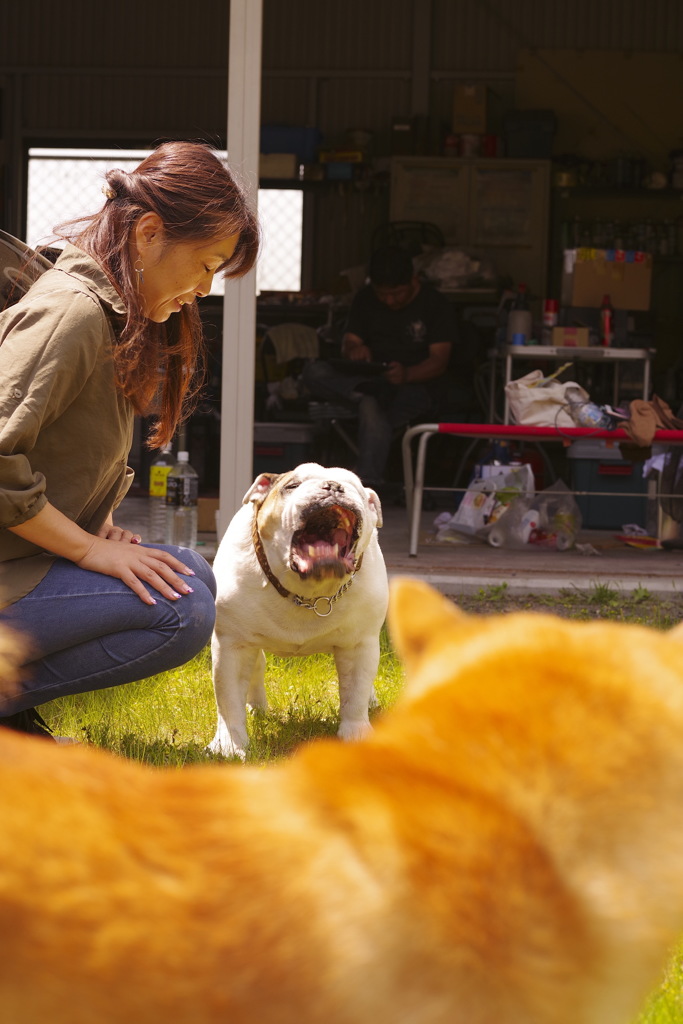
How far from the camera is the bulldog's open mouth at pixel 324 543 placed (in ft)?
9.39

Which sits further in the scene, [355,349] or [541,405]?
[355,349]

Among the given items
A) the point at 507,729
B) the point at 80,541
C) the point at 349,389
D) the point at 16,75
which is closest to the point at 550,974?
the point at 507,729

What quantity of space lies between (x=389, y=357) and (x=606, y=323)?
1.69 m

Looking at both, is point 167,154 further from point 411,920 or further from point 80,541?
point 411,920

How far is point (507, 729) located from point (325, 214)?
11.4 m

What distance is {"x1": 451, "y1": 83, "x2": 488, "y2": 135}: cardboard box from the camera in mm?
11219

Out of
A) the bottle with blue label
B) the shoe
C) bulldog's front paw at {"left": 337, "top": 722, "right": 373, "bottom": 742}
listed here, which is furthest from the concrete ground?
the shoe

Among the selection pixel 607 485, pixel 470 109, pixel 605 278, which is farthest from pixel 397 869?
pixel 470 109

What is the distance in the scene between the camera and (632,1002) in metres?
0.81

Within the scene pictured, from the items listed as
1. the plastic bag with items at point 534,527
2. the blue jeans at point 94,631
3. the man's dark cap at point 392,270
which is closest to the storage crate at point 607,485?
the plastic bag with items at point 534,527

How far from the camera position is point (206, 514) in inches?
247

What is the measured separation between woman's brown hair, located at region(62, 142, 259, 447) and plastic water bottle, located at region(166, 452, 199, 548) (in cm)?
324

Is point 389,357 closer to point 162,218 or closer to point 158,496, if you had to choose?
point 158,496

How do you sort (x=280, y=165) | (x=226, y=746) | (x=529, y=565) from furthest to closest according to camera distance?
1. (x=280, y=165)
2. (x=529, y=565)
3. (x=226, y=746)
